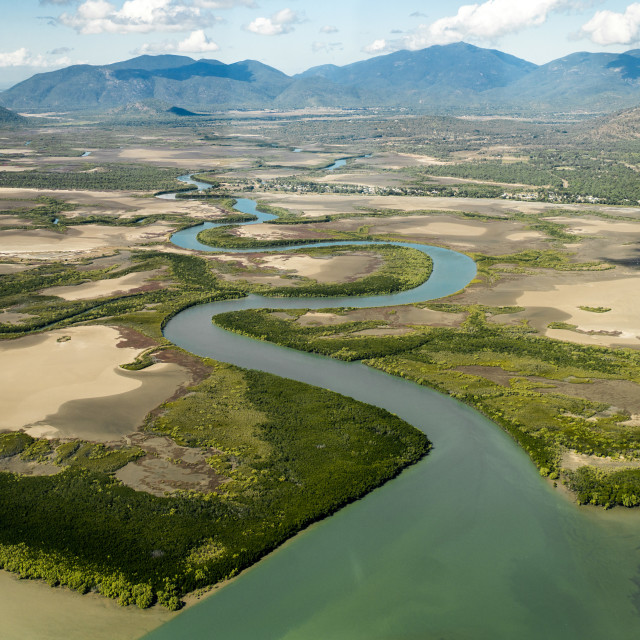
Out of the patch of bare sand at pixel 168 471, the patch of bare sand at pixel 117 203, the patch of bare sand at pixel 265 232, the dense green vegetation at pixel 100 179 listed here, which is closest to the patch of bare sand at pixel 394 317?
the patch of bare sand at pixel 168 471

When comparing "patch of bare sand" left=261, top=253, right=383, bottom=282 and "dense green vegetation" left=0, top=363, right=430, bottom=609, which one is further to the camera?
"patch of bare sand" left=261, top=253, right=383, bottom=282

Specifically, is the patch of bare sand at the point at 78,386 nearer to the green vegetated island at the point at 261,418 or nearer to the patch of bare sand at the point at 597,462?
the green vegetated island at the point at 261,418

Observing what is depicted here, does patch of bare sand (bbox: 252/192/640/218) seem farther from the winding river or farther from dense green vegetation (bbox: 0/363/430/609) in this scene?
the winding river

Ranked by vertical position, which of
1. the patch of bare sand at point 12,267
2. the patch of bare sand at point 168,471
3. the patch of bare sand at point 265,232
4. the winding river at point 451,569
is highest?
the patch of bare sand at point 265,232

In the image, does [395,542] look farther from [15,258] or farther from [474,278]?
[15,258]

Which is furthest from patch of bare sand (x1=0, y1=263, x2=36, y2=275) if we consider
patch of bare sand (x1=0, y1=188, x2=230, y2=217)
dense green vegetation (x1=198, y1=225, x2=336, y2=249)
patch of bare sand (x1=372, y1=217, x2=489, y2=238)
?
patch of bare sand (x1=372, y1=217, x2=489, y2=238)
